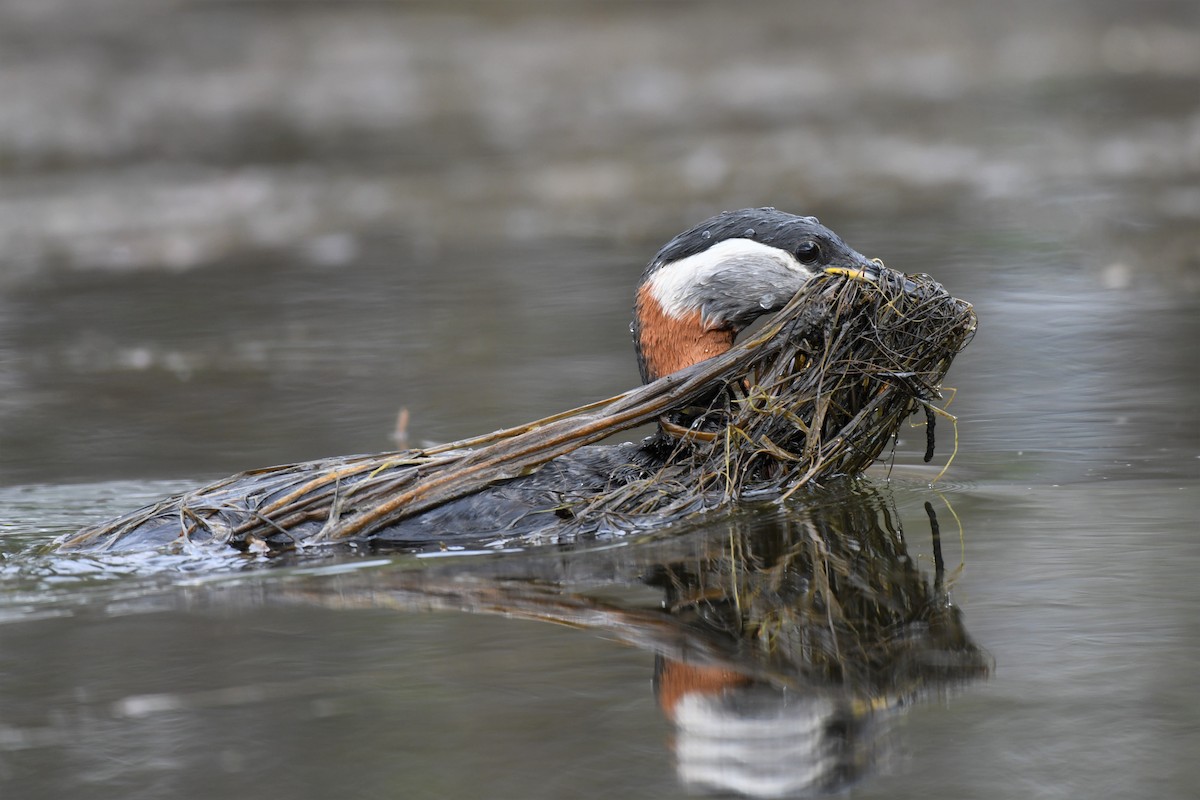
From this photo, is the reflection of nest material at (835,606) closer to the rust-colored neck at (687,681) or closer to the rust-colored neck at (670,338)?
the rust-colored neck at (687,681)

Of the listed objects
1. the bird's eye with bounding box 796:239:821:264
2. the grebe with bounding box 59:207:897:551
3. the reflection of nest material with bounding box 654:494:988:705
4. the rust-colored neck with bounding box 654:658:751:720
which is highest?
the bird's eye with bounding box 796:239:821:264

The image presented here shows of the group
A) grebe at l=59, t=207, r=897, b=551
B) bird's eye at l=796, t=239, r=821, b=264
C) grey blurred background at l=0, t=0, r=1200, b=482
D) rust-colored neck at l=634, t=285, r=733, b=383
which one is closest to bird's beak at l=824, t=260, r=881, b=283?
grebe at l=59, t=207, r=897, b=551

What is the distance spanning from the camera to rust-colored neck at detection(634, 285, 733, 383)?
6199mm

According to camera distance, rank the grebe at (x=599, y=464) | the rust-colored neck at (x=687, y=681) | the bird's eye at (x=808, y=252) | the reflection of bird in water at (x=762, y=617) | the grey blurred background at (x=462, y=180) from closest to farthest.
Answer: the reflection of bird in water at (x=762, y=617), the rust-colored neck at (x=687, y=681), the grebe at (x=599, y=464), the bird's eye at (x=808, y=252), the grey blurred background at (x=462, y=180)

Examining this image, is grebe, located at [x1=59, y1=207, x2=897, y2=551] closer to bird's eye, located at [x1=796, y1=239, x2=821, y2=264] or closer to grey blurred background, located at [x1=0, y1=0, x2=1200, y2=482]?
bird's eye, located at [x1=796, y1=239, x2=821, y2=264]

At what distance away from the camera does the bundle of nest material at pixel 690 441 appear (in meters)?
5.73

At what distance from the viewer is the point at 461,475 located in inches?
227

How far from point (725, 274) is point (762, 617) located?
1.77m

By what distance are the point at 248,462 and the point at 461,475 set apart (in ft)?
5.57

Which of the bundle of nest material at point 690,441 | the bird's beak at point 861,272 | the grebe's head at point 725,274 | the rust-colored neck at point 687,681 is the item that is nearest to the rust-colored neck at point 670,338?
the grebe's head at point 725,274

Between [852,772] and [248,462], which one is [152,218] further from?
[852,772]

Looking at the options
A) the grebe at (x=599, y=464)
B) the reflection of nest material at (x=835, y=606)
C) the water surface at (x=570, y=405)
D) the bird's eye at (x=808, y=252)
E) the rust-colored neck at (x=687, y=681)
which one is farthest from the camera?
the bird's eye at (x=808, y=252)

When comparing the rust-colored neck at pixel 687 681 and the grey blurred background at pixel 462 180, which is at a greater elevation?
the grey blurred background at pixel 462 180

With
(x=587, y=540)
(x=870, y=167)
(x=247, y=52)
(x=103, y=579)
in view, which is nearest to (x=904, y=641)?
(x=587, y=540)
